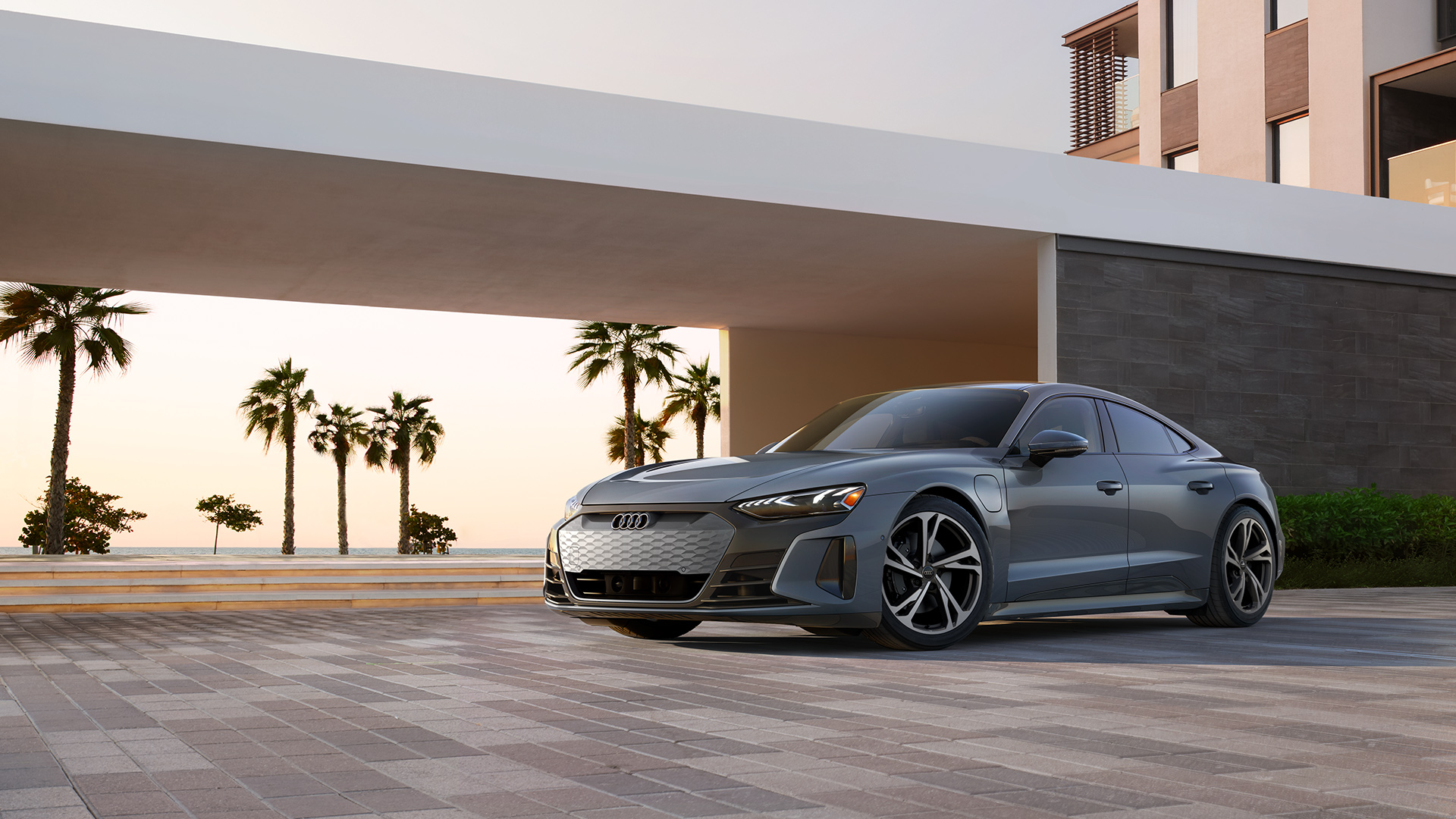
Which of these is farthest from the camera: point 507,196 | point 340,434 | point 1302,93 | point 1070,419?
point 340,434

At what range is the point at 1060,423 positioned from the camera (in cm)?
682

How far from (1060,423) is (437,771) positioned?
182 inches

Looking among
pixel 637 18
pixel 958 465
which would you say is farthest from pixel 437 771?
pixel 637 18

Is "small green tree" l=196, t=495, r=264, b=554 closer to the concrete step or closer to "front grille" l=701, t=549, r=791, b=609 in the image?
the concrete step

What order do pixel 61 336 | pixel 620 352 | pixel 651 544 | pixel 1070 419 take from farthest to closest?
pixel 620 352, pixel 61 336, pixel 1070 419, pixel 651 544

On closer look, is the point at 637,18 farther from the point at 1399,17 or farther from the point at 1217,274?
the point at 1399,17

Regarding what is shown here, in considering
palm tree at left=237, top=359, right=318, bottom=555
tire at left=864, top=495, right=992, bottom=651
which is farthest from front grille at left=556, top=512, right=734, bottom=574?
palm tree at left=237, top=359, right=318, bottom=555

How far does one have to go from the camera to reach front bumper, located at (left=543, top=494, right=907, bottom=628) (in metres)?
5.48

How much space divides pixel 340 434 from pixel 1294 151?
119 ft

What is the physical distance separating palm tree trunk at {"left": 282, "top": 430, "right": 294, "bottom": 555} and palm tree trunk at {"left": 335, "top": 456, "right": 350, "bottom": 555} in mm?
1834

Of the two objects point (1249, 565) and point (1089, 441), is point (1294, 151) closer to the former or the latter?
point (1249, 565)

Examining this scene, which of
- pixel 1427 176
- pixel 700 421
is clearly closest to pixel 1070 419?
pixel 1427 176

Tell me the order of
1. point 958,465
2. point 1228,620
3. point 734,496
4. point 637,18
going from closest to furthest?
point 734,496
point 958,465
point 1228,620
point 637,18

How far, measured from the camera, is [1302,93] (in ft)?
75.6
